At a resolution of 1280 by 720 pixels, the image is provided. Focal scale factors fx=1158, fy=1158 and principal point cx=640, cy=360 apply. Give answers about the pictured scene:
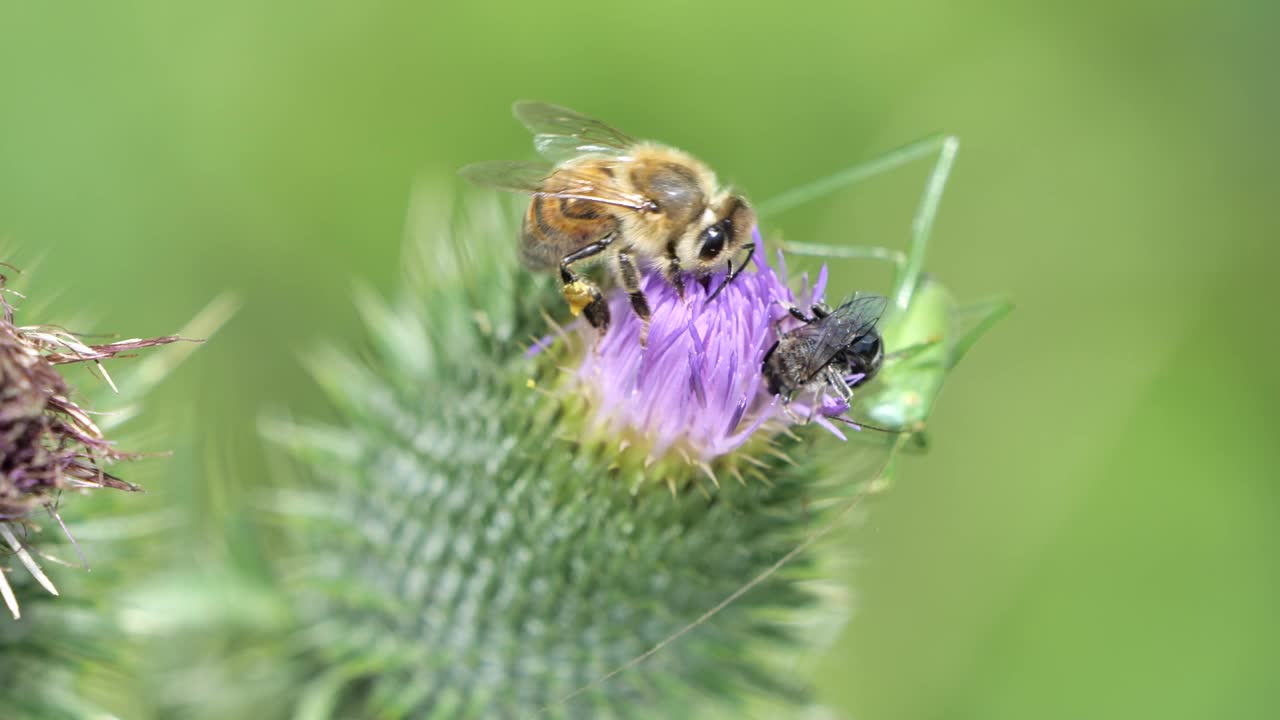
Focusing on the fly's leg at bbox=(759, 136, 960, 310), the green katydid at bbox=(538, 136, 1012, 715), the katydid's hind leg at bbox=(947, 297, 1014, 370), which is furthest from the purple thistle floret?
the katydid's hind leg at bbox=(947, 297, 1014, 370)

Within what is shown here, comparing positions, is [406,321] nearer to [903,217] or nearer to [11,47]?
[11,47]

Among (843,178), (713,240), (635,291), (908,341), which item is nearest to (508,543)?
(635,291)

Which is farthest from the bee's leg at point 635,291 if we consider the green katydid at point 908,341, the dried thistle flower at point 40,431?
the dried thistle flower at point 40,431

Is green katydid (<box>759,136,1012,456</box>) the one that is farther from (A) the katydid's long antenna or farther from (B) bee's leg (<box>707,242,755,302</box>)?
(B) bee's leg (<box>707,242,755,302</box>)

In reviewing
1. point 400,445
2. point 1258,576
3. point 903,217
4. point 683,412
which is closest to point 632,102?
point 903,217

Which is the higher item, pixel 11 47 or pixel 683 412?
pixel 683 412
